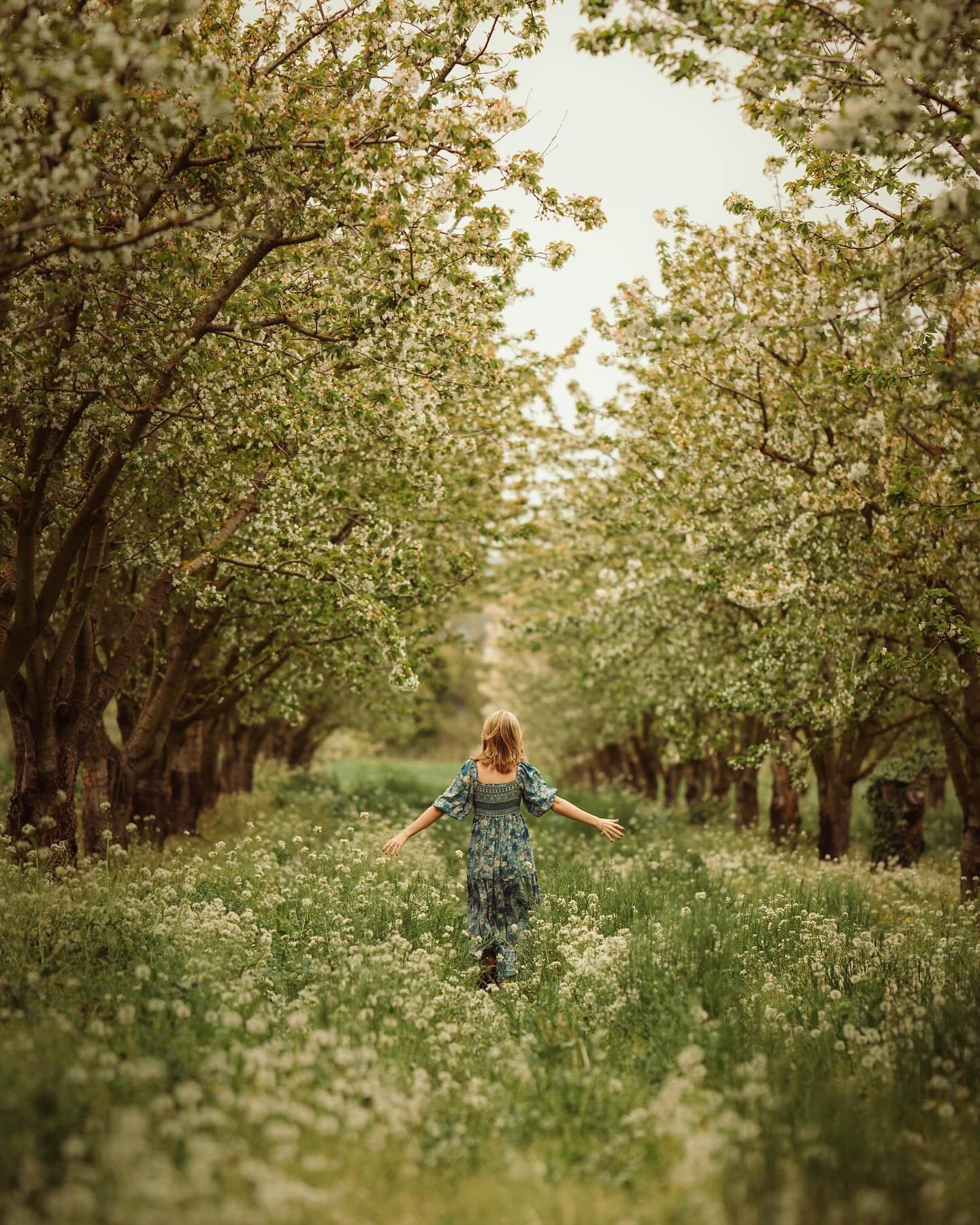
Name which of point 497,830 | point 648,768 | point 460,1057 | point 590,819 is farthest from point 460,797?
point 648,768

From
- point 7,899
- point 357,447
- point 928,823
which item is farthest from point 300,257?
point 928,823

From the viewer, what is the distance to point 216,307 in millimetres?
8781

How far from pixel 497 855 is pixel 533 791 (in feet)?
2.26

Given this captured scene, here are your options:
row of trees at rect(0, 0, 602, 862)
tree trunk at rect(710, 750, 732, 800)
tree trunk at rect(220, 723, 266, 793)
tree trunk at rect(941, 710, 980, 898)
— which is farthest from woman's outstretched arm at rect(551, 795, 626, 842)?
tree trunk at rect(710, 750, 732, 800)

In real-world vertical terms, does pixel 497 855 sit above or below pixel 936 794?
below

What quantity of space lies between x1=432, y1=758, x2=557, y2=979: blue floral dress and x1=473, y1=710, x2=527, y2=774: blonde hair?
16cm

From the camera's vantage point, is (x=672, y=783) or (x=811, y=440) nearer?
(x=811, y=440)

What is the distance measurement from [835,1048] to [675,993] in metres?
1.19

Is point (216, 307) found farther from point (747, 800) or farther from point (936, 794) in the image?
point (936, 794)

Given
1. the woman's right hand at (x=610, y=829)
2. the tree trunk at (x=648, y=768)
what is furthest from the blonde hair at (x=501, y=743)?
the tree trunk at (x=648, y=768)

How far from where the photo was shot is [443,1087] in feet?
18.2

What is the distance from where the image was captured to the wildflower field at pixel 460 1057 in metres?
4.31

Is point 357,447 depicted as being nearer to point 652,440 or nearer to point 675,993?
point 652,440

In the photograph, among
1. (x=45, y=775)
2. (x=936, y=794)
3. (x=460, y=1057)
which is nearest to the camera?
(x=460, y=1057)
